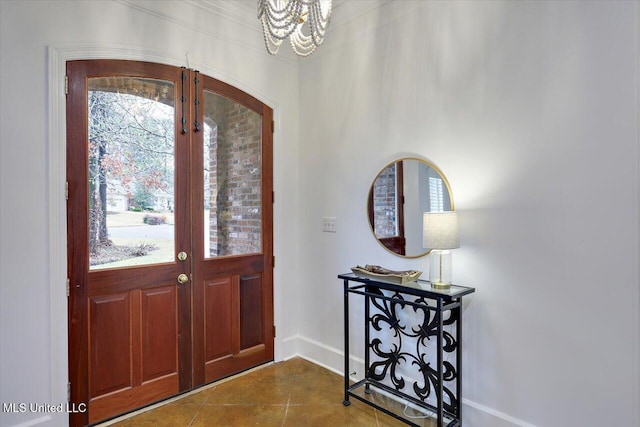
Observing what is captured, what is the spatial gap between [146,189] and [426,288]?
2010 mm

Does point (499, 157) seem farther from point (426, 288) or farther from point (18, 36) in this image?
point (18, 36)

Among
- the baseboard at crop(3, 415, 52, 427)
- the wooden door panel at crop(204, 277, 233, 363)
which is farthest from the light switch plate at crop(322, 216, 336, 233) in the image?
the baseboard at crop(3, 415, 52, 427)

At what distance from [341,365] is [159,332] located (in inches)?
58.3

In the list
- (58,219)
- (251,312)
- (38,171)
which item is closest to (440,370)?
(251,312)

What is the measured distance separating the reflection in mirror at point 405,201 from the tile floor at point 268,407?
3.81 ft

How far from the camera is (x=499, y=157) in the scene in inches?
80.9

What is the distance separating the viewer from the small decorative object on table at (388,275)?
2.21 metres

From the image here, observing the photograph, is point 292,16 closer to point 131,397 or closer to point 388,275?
point 388,275

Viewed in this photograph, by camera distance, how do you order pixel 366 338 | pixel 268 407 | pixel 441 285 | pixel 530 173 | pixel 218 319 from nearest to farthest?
pixel 530 173 → pixel 441 285 → pixel 268 407 → pixel 366 338 → pixel 218 319

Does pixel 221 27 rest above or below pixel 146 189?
above

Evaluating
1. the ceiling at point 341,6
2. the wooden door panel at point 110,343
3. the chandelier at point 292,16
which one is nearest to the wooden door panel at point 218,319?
the wooden door panel at point 110,343

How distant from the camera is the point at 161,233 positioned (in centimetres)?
253

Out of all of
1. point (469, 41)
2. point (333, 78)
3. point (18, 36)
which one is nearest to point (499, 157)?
point (469, 41)

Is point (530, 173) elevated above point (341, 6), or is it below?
below
